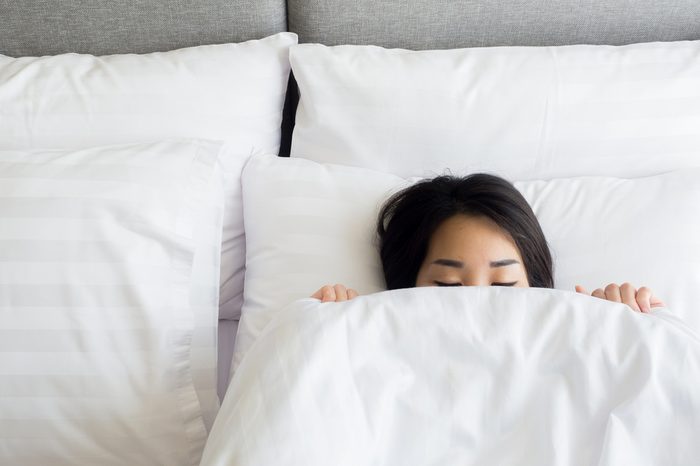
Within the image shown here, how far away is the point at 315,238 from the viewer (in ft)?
4.02

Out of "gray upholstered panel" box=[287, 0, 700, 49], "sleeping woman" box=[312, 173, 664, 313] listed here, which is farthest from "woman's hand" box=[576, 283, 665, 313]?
"gray upholstered panel" box=[287, 0, 700, 49]

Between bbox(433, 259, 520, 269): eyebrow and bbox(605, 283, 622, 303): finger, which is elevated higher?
bbox(433, 259, 520, 269): eyebrow

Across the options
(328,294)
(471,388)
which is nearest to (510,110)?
(328,294)

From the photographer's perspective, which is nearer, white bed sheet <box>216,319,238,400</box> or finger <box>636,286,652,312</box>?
finger <box>636,286,652,312</box>

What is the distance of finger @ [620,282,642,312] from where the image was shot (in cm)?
104

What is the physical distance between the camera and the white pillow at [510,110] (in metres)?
1.31

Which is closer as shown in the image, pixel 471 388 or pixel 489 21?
pixel 471 388

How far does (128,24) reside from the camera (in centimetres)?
142

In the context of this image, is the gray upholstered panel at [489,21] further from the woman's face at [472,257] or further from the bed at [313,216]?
the woman's face at [472,257]

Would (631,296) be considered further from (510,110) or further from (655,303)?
(510,110)

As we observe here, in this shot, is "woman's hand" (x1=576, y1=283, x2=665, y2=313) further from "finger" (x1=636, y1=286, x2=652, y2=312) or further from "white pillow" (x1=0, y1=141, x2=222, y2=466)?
"white pillow" (x1=0, y1=141, x2=222, y2=466)

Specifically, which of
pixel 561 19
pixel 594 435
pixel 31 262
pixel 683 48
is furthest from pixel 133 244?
pixel 683 48

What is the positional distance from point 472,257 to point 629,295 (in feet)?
0.87

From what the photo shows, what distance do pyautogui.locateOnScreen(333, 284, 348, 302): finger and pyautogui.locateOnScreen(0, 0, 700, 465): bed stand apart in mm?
90
